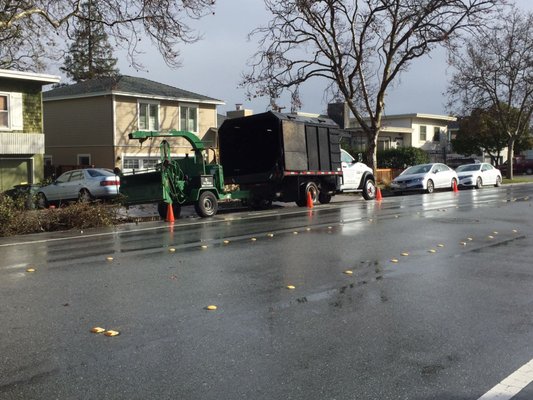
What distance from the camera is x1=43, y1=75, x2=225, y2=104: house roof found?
31.3 meters

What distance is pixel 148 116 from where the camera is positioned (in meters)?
32.7

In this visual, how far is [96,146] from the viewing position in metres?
31.8

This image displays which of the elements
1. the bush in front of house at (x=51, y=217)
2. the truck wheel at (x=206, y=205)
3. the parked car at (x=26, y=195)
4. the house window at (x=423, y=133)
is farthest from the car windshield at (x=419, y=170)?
the house window at (x=423, y=133)

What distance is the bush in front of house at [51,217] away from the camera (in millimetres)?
13350

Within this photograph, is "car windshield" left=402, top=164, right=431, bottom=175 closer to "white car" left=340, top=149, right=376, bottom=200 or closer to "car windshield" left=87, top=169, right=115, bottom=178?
"white car" left=340, top=149, right=376, bottom=200

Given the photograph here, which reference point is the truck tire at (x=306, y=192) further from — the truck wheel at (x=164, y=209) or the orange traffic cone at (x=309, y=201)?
the truck wheel at (x=164, y=209)

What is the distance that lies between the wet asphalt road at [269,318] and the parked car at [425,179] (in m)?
17.4

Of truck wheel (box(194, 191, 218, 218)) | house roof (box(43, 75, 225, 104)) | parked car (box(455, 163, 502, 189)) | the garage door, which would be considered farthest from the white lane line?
parked car (box(455, 163, 502, 189))

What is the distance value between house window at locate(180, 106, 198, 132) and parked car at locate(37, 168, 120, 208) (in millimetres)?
12920

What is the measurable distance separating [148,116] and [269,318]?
93.6 ft

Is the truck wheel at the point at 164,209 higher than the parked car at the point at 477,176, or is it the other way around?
the parked car at the point at 477,176

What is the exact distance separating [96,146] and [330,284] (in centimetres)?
2711

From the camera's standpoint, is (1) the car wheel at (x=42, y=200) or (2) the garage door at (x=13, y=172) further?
(2) the garage door at (x=13, y=172)

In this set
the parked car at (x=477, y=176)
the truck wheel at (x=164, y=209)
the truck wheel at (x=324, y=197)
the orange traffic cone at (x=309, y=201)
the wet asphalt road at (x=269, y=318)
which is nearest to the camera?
the wet asphalt road at (x=269, y=318)
